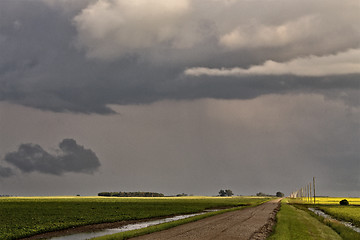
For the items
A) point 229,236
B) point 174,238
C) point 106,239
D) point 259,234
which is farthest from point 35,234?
point 259,234

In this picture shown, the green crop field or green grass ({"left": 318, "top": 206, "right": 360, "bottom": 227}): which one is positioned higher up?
green grass ({"left": 318, "top": 206, "right": 360, "bottom": 227})

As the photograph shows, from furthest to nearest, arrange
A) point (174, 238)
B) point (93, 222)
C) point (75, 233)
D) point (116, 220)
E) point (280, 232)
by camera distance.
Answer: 1. point (116, 220)
2. point (93, 222)
3. point (75, 233)
4. point (280, 232)
5. point (174, 238)

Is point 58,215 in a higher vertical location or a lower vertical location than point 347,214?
lower

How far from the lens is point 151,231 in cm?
3550

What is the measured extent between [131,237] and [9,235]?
39.9 feet

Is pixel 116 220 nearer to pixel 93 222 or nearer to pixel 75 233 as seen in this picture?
pixel 93 222

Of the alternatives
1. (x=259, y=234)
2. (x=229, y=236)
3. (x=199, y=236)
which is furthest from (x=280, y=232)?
(x=199, y=236)

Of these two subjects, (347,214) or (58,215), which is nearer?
(58,215)

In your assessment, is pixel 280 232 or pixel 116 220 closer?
pixel 280 232

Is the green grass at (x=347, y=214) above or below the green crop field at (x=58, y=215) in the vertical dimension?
above

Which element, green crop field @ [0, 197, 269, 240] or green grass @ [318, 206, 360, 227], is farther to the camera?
green grass @ [318, 206, 360, 227]

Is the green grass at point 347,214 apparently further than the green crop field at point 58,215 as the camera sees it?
Yes

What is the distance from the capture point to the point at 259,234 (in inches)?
1330

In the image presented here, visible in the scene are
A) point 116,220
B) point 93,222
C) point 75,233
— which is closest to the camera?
point 75,233
